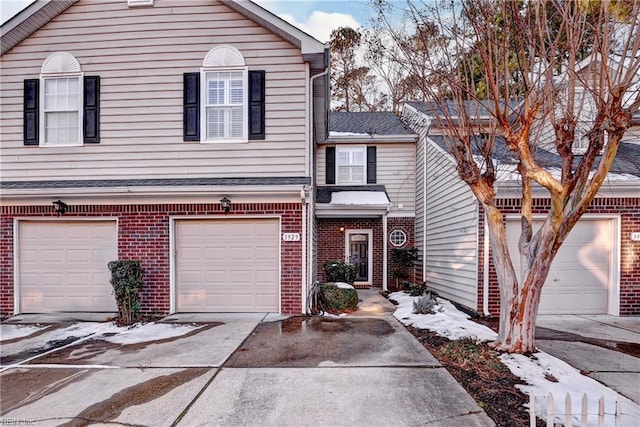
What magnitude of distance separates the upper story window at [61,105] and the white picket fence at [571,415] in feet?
27.8

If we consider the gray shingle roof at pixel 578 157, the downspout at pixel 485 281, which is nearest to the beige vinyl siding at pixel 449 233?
the downspout at pixel 485 281

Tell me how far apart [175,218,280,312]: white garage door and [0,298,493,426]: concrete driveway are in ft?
3.81

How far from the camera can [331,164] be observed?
12.1 metres

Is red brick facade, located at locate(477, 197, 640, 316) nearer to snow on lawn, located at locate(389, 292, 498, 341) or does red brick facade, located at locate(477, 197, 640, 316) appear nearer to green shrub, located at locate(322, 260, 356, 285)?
snow on lawn, located at locate(389, 292, 498, 341)

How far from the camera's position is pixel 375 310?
7.82m

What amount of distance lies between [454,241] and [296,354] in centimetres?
540

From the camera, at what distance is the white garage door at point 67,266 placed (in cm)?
722

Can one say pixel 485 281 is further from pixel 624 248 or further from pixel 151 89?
pixel 151 89

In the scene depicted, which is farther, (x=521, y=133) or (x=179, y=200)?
(x=179, y=200)

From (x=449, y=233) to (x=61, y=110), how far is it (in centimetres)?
944

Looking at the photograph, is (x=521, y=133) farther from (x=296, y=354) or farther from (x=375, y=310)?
(x=375, y=310)

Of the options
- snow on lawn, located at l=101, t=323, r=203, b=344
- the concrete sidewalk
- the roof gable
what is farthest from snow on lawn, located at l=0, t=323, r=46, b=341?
the concrete sidewalk

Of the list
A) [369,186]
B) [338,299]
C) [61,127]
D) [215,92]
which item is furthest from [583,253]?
[61,127]

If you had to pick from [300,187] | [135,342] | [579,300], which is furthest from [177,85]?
[579,300]
